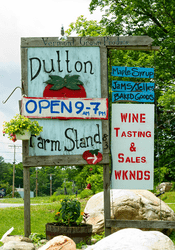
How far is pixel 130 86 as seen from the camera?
8008mm

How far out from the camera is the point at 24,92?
25.6ft

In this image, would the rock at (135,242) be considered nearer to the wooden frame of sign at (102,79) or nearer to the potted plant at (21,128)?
the wooden frame of sign at (102,79)

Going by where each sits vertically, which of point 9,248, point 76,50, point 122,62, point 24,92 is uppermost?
point 122,62

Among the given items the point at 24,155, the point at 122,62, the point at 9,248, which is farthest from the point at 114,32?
the point at 9,248

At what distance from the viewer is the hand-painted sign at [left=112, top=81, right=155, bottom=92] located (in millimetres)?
7992

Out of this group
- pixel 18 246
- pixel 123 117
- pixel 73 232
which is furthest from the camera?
pixel 123 117

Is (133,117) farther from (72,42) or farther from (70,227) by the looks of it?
(70,227)

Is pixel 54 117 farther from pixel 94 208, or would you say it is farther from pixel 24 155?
pixel 94 208

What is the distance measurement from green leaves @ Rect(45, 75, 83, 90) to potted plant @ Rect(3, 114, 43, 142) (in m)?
0.96

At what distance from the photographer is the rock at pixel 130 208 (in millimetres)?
8656

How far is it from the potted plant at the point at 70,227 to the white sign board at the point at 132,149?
3.49 ft

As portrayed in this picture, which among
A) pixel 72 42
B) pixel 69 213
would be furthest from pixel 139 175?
pixel 72 42

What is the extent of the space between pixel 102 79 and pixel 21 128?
216 cm

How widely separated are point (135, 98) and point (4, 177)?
83.3m
